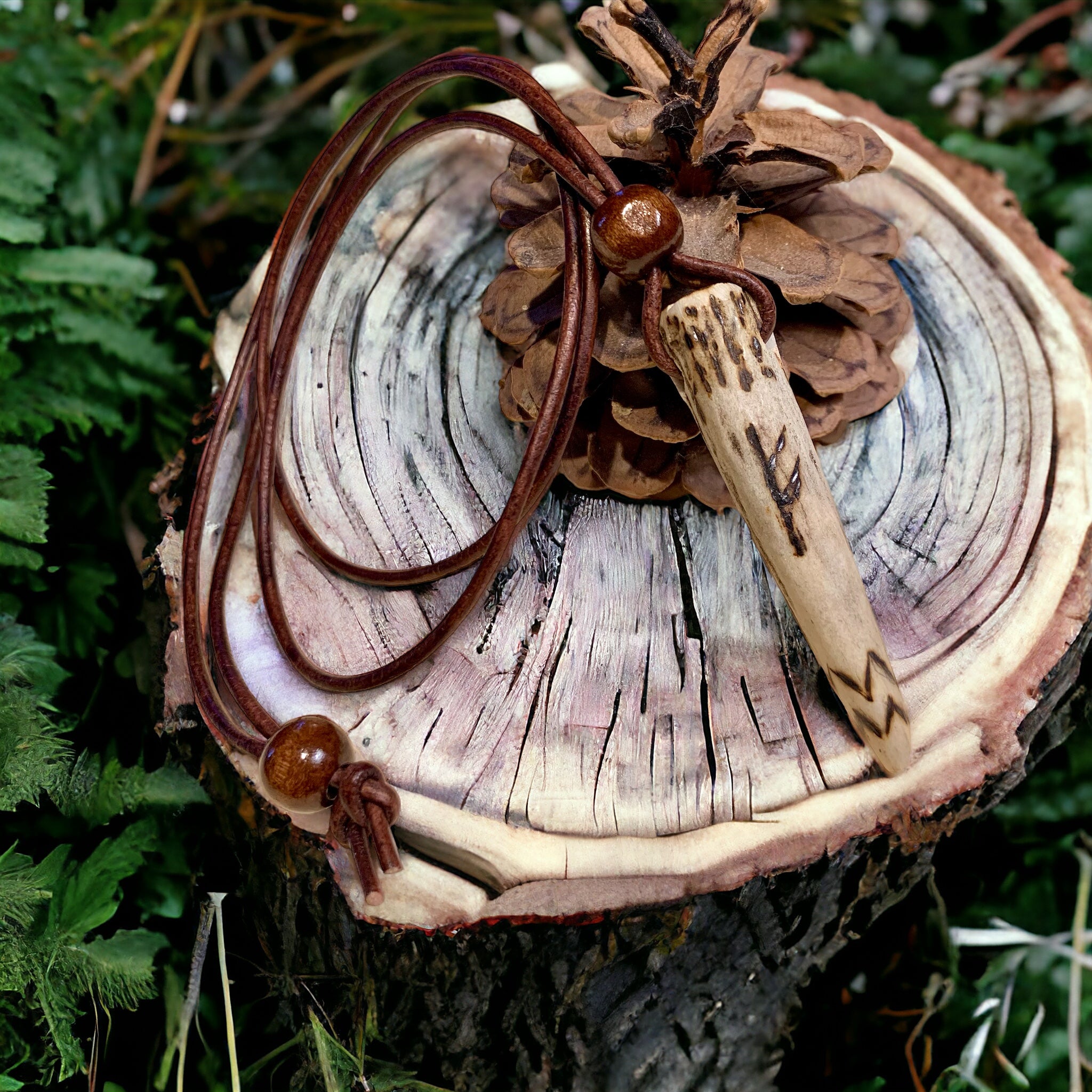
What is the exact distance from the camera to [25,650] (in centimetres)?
100

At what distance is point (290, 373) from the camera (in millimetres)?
958

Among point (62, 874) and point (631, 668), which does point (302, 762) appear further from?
point (62, 874)

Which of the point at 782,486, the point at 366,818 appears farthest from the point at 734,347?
the point at 366,818

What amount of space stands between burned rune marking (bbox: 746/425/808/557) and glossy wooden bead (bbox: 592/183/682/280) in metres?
0.15

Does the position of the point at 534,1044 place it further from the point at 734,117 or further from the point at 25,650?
the point at 734,117

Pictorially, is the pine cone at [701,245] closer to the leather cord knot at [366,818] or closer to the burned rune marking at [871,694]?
the burned rune marking at [871,694]

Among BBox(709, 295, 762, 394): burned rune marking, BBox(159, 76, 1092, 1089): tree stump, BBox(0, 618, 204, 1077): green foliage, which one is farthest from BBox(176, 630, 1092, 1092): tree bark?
BBox(709, 295, 762, 394): burned rune marking

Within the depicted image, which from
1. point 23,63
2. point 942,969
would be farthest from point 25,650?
point 942,969

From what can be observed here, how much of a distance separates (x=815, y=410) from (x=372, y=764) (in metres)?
0.49

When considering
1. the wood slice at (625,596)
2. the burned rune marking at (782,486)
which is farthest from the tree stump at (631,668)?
the burned rune marking at (782,486)

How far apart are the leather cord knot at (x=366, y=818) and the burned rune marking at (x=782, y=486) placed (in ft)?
1.15

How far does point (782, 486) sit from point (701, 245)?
209 millimetres

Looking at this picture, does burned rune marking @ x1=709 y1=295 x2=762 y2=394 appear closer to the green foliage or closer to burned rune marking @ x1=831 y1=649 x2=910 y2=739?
burned rune marking @ x1=831 y1=649 x2=910 y2=739

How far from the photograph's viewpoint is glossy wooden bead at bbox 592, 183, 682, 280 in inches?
28.1
